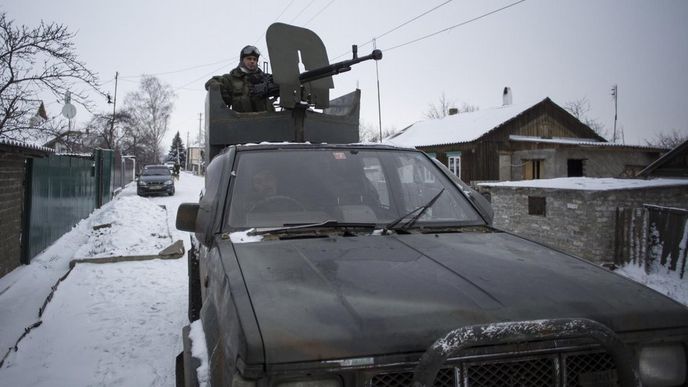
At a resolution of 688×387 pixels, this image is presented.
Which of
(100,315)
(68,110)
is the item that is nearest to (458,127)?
Answer: (68,110)

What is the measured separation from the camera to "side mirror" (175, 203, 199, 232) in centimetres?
278

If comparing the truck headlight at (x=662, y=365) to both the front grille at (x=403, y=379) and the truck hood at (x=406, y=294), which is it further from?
the front grille at (x=403, y=379)

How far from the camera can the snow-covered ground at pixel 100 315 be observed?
3.79m

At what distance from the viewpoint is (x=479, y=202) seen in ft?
10.3

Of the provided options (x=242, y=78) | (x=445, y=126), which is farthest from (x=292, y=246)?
(x=445, y=126)

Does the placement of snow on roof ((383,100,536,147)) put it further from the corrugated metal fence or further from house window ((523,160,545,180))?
the corrugated metal fence

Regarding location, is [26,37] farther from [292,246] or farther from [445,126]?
[445,126]

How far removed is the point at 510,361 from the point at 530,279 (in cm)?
49

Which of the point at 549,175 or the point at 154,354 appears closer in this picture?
the point at 154,354

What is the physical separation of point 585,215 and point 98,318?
1023cm

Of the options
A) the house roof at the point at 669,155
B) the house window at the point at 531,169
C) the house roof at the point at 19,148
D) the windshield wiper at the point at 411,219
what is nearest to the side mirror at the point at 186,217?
the windshield wiper at the point at 411,219

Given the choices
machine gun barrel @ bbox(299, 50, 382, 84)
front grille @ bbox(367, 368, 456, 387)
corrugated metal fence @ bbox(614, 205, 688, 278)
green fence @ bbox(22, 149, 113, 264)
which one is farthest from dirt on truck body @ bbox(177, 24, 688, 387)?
corrugated metal fence @ bbox(614, 205, 688, 278)

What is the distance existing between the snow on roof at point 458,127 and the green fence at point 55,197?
16616mm

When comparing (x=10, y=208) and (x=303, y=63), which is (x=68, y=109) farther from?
(x=303, y=63)
